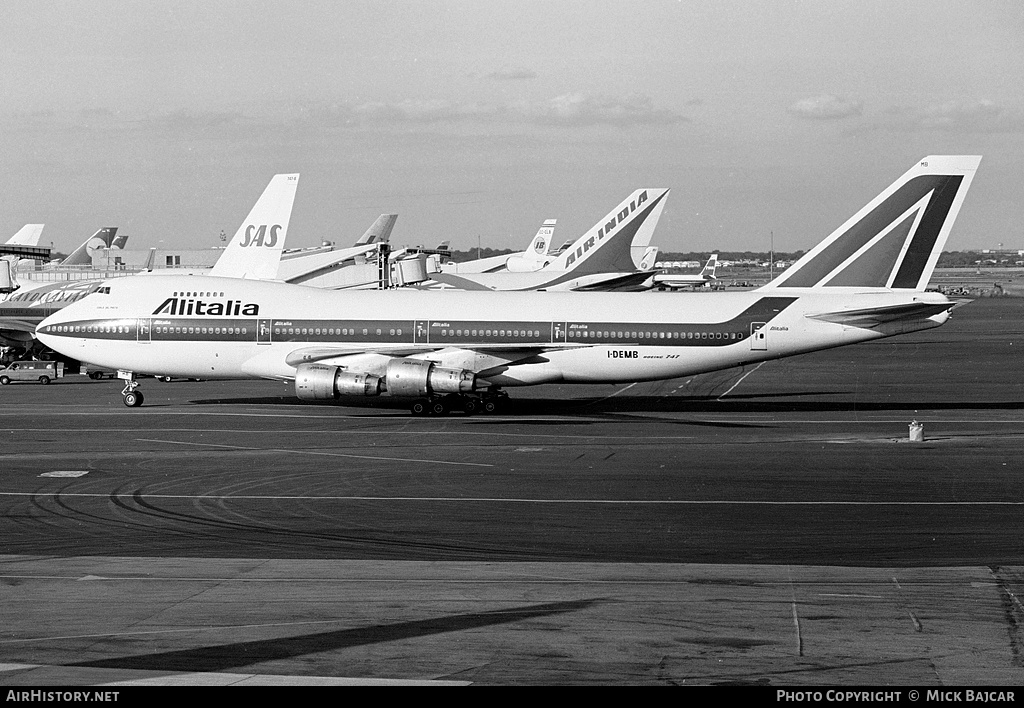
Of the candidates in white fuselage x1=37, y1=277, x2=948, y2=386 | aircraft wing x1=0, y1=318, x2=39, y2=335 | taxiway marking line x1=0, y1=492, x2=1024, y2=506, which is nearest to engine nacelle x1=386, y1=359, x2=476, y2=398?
white fuselage x1=37, y1=277, x2=948, y2=386

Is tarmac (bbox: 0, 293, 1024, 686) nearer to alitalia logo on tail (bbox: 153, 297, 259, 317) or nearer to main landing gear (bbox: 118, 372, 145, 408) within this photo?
alitalia logo on tail (bbox: 153, 297, 259, 317)

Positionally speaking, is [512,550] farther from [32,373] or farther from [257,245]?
[257,245]

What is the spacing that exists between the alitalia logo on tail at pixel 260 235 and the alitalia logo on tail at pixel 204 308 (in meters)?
24.3

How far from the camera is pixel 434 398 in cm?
4444

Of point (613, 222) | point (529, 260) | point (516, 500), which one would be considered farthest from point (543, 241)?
point (516, 500)

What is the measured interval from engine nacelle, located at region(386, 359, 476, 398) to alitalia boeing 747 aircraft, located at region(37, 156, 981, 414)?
0.05 m

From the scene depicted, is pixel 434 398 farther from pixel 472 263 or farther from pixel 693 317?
pixel 472 263

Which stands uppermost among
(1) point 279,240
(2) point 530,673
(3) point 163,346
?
(1) point 279,240

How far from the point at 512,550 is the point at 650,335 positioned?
23.8 meters

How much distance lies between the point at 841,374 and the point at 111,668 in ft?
181

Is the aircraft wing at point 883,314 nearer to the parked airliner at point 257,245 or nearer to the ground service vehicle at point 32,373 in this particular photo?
the parked airliner at point 257,245

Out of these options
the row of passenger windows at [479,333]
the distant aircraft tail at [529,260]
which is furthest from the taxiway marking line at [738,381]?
the distant aircraft tail at [529,260]

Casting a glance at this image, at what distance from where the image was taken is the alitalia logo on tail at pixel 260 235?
70.2 metres

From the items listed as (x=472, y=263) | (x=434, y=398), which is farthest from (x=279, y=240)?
(x=472, y=263)
